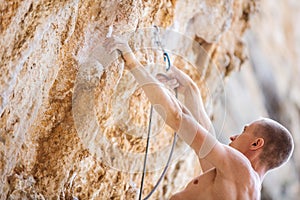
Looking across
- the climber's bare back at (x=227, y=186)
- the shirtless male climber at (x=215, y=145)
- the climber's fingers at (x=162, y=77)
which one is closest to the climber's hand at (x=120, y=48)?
the shirtless male climber at (x=215, y=145)

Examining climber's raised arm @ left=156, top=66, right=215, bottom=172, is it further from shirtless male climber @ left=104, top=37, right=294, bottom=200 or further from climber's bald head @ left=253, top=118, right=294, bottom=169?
climber's bald head @ left=253, top=118, right=294, bottom=169

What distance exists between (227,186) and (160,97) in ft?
0.87

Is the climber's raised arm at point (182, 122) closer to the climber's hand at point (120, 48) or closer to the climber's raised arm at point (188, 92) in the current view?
the climber's hand at point (120, 48)

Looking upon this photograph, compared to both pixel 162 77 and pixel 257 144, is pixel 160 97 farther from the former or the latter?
pixel 257 144

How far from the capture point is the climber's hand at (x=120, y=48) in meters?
1.39

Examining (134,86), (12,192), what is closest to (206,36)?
(134,86)

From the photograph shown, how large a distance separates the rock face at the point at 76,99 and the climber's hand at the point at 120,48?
19mm

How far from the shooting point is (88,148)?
1493mm

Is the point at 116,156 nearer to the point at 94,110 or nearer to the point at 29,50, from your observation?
the point at 94,110

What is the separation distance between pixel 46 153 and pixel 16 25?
0.36 meters

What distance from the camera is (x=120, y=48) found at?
139 cm

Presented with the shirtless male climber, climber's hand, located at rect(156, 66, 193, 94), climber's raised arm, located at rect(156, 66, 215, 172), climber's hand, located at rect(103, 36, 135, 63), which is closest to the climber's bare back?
the shirtless male climber

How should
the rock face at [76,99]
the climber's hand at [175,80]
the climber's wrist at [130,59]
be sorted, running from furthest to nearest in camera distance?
the climber's hand at [175,80] < the climber's wrist at [130,59] < the rock face at [76,99]

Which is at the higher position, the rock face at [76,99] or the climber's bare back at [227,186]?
the rock face at [76,99]
